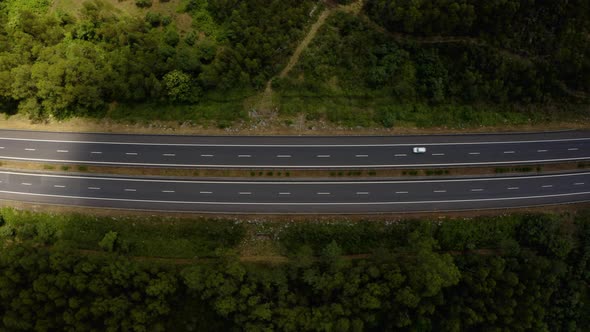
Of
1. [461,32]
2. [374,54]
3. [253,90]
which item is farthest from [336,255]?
[461,32]

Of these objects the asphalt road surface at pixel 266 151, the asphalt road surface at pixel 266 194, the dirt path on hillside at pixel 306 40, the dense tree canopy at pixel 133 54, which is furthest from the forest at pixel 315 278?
the dirt path on hillside at pixel 306 40

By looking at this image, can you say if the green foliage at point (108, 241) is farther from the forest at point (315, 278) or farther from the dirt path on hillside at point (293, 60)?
the dirt path on hillside at point (293, 60)

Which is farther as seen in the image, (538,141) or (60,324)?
(538,141)

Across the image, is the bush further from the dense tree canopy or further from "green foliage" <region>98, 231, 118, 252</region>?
"green foliage" <region>98, 231, 118, 252</region>

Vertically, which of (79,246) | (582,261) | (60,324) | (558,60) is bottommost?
(60,324)

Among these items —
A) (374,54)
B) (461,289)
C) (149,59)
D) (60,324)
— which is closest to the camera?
(60,324)

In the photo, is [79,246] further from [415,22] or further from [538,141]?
[538,141]
